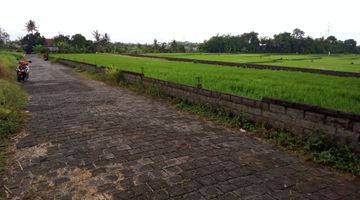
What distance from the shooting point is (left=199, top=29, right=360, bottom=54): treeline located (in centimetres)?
6675

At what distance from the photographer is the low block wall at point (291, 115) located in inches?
180

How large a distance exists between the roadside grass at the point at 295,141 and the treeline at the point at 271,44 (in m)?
63.7

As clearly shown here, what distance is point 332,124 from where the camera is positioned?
4809mm

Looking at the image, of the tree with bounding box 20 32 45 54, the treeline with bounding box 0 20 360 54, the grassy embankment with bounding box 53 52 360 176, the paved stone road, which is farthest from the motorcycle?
the tree with bounding box 20 32 45 54

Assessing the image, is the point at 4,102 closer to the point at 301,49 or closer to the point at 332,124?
the point at 332,124

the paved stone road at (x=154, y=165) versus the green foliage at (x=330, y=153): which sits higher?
the green foliage at (x=330, y=153)

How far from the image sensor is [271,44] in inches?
2657

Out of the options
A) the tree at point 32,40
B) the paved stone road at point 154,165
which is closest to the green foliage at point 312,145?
the paved stone road at point 154,165

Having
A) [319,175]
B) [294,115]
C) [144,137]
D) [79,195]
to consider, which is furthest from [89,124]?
[319,175]

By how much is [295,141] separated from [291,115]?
493mm

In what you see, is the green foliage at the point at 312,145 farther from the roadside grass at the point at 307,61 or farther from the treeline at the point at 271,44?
the treeline at the point at 271,44

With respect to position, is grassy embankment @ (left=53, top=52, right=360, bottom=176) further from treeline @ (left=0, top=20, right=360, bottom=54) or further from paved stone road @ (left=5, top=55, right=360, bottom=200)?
treeline @ (left=0, top=20, right=360, bottom=54)

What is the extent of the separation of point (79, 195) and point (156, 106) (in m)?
5.47

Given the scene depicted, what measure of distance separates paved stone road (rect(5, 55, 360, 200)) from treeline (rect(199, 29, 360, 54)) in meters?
64.9
